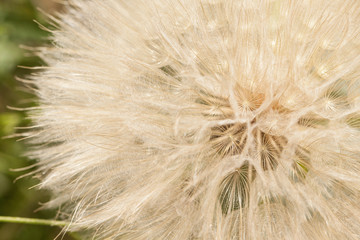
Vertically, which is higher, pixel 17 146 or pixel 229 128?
pixel 229 128

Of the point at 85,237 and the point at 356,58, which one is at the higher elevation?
the point at 356,58

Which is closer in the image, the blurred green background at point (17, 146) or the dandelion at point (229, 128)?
the dandelion at point (229, 128)

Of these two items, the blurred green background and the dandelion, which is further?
the blurred green background

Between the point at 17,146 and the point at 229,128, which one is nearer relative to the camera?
the point at 229,128

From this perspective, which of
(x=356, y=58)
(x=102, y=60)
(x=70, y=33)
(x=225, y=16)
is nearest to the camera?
(x=356, y=58)

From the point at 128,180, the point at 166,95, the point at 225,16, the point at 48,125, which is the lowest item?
the point at 128,180

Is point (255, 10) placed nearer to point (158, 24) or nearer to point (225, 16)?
point (225, 16)

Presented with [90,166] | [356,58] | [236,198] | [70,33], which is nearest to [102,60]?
[70,33]

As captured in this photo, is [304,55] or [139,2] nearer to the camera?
[304,55]
